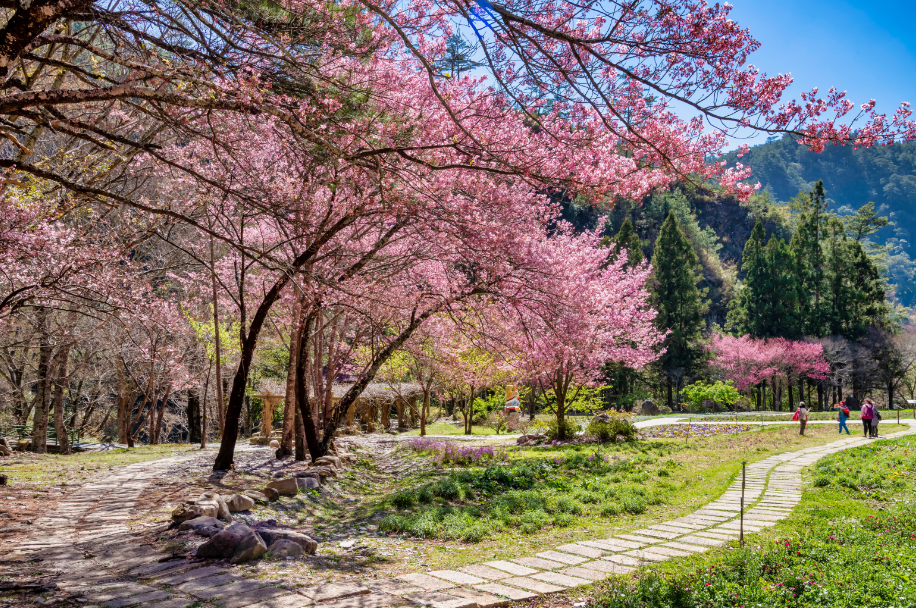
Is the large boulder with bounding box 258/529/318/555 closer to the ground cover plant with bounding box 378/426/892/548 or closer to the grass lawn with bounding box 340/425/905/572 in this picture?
the grass lawn with bounding box 340/425/905/572

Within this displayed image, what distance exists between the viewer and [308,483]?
8055 mm

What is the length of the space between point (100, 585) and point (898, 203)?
18942 centimetres

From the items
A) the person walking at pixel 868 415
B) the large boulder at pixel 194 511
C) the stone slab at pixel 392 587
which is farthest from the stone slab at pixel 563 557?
the person walking at pixel 868 415

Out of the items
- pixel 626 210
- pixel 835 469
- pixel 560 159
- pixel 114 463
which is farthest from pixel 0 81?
pixel 626 210

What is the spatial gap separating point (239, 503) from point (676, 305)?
133ft

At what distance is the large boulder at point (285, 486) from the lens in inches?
296

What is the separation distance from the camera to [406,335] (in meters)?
9.62

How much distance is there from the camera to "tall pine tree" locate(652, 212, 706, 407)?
138 feet

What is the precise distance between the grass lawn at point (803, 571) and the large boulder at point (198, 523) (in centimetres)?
338

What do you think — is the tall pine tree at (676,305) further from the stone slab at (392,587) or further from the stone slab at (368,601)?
the stone slab at (368,601)

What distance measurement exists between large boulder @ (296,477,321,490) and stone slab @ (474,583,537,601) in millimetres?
4740

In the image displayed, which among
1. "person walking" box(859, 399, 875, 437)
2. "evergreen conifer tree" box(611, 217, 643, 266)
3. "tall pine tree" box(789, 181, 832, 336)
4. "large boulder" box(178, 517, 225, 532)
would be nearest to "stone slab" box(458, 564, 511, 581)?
"large boulder" box(178, 517, 225, 532)

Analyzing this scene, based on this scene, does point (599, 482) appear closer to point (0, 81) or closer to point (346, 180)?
point (346, 180)

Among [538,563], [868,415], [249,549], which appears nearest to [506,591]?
[538,563]
